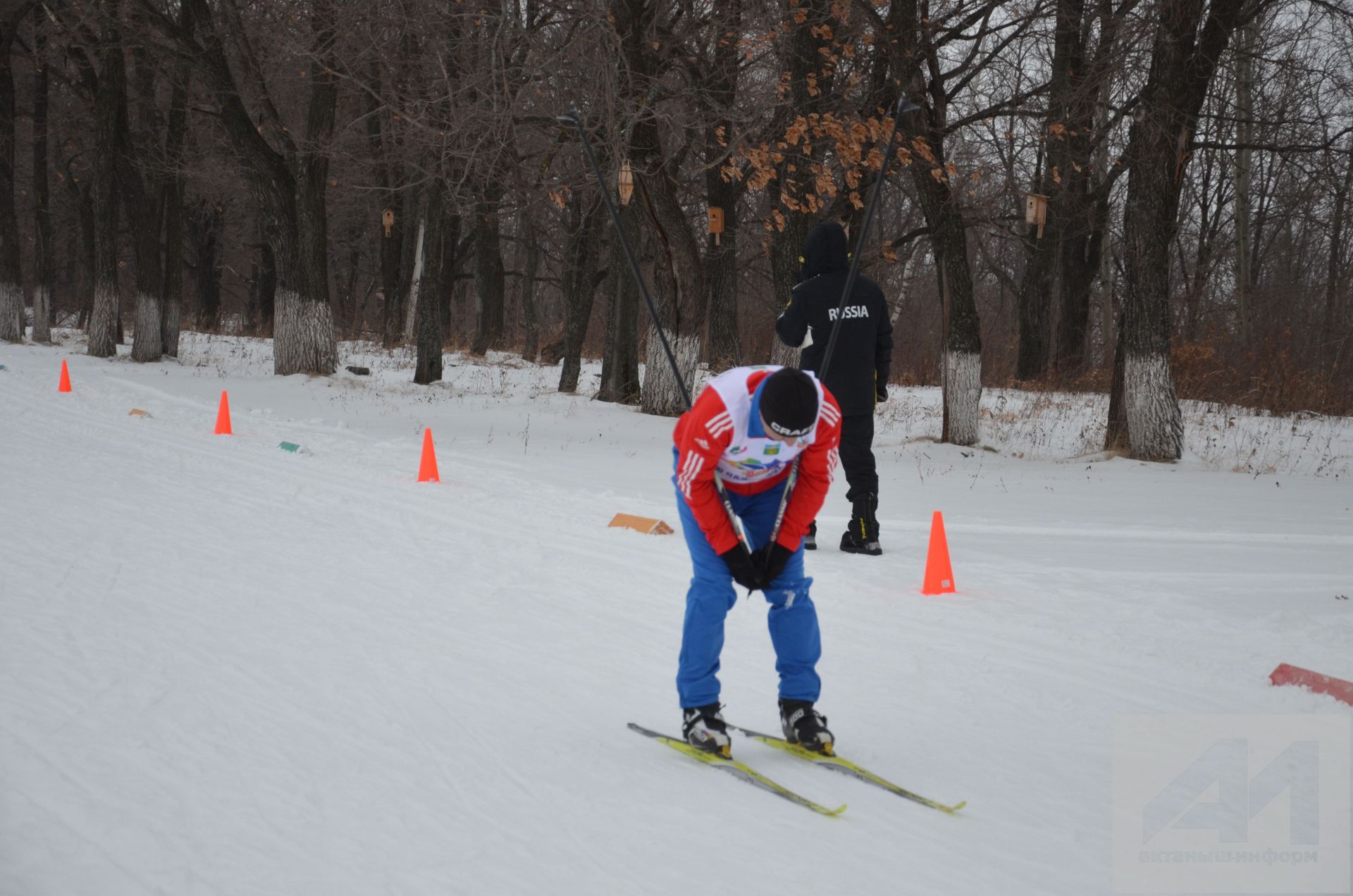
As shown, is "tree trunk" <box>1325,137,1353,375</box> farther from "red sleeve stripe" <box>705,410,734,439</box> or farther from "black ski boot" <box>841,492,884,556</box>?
"red sleeve stripe" <box>705,410,734,439</box>

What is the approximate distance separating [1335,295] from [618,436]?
2297 centimetres

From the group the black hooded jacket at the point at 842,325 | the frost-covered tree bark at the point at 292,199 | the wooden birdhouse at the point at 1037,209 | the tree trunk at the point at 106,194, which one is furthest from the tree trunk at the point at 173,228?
the black hooded jacket at the point at 842,325

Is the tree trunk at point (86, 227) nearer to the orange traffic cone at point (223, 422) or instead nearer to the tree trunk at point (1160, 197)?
the orange traffic cone at point (223, 422)

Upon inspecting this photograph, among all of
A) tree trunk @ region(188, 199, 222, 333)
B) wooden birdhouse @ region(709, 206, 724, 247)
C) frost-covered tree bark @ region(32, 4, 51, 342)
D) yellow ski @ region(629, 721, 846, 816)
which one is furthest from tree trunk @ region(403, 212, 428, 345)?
yellow ski @ region(629, 721, 846, 816)

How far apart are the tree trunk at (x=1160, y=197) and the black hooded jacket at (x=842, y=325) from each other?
639cm

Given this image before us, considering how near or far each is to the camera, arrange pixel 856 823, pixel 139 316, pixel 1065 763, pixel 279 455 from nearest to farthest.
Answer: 1. pixel 856 823
2. pixel 1065 763
3. pixel 279 455
4. pixel 139 316

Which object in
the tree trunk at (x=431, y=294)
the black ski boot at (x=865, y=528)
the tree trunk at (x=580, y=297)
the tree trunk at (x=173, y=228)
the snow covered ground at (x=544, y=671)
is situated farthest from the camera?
the tree trunk at (x=173, y=228)

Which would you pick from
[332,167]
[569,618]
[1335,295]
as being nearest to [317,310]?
[332,167]

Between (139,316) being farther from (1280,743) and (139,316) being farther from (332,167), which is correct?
(1280,743)

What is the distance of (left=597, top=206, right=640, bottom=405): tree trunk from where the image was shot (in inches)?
733

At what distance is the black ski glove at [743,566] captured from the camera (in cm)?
399

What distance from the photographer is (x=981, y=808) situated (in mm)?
3691

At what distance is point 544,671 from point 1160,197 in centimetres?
1056

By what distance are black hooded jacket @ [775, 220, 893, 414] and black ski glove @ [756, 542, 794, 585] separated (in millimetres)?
3706
